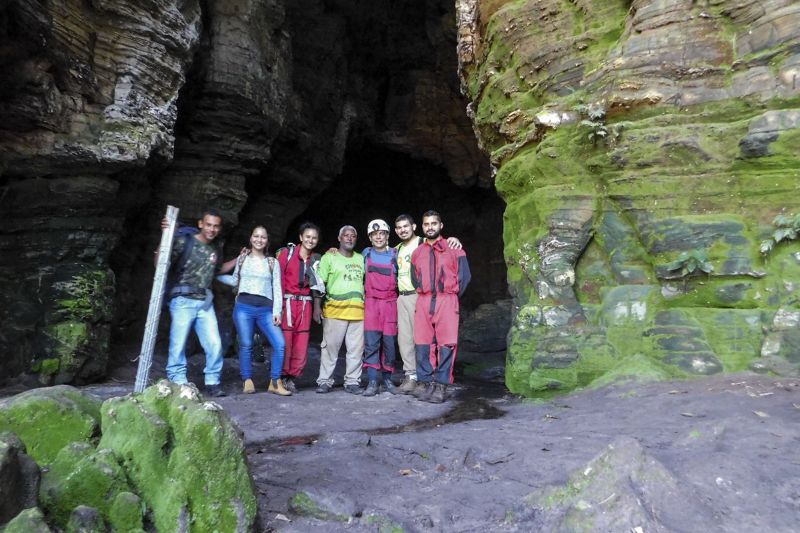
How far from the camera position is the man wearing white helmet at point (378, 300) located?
6.34 metres

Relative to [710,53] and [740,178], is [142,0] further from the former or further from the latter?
[740,178]

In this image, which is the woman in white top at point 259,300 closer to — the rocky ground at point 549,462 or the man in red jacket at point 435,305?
the rocky ground at point 549,462

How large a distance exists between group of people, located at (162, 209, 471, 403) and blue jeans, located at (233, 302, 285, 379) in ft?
0.04

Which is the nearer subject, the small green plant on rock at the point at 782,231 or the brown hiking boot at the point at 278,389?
the small green plant on rock at the point at 782,231

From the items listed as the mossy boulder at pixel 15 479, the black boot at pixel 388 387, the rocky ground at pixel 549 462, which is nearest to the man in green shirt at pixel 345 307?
the black boot at pixel 388 387

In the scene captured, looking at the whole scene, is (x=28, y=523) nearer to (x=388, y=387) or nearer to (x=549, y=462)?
(x=549, y=462)

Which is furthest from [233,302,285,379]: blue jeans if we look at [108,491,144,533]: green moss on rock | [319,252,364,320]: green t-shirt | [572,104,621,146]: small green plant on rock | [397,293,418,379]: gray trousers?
[572,104,621,146]: small green plant on rock

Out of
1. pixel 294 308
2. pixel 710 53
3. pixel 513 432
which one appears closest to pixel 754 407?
pixel 513 432

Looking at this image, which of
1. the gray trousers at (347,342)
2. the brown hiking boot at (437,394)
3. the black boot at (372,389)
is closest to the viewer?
the brown hiking boot at (437,394)

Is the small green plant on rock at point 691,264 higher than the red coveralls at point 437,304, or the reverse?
the small green plant on rock at point 691,264

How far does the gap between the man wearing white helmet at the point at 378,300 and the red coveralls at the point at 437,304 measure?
0.33m

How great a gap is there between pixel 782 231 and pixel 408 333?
389cm

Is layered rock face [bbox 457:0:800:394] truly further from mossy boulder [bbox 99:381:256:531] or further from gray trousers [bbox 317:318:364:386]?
mossy boulder [bbox 99:381:256:531]

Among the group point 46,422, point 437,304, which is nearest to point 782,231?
point 437,304
